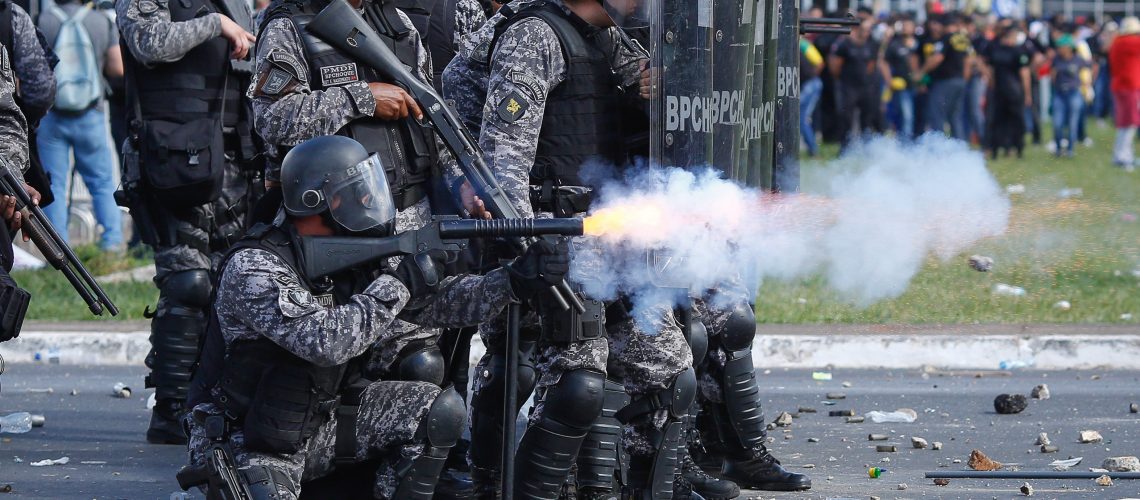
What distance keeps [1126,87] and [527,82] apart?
18301 mm

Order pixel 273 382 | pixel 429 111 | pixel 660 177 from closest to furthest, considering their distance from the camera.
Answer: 1. pixel 273 382
2. pixel 660 177
3. pixel 429 111

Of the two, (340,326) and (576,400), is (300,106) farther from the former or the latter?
(576,400)

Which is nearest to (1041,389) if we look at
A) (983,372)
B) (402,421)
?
(983,372)

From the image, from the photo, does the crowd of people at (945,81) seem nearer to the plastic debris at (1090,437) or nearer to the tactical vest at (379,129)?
the plastic debris at (1090,437)

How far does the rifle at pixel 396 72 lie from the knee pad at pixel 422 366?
545mm

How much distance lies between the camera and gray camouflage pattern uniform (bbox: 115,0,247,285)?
6.34m

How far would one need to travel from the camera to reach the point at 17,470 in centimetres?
623

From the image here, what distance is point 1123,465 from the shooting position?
6051 millimetres

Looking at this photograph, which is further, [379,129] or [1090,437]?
[1090,437]

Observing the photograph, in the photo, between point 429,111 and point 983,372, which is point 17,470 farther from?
point 983,372

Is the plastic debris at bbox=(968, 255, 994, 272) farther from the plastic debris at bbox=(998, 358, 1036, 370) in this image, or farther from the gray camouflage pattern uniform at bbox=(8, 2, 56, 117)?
the gray camouflage pattern uniform at bbox=(8, 2, 56, 117)

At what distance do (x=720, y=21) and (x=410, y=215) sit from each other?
1172mm

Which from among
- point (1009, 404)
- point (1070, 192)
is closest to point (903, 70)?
point (1070, 192)

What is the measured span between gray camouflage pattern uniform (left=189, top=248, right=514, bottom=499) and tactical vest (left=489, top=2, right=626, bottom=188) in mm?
646
